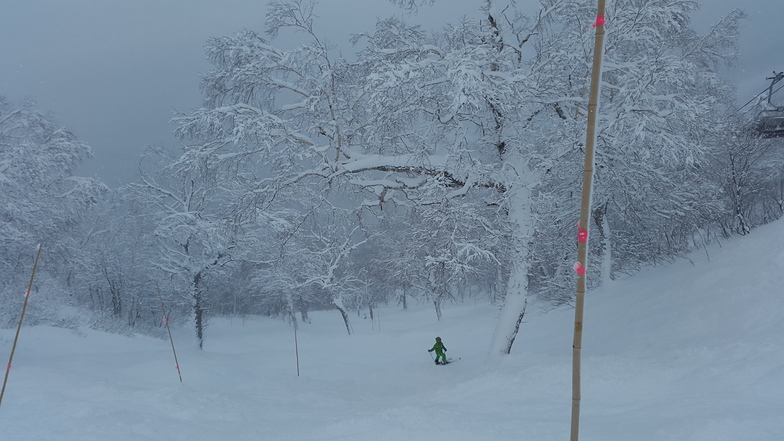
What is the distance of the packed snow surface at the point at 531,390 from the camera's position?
4.48 meters

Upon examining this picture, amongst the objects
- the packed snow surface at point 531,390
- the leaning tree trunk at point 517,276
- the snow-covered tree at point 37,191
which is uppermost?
the snow-covered tree at point 37,191

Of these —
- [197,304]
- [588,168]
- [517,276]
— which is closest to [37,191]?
[197,304]

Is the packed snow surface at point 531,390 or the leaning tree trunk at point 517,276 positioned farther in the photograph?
the leaning tree trunk at point 517,276

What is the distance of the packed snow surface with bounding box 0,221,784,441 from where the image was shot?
4477mm

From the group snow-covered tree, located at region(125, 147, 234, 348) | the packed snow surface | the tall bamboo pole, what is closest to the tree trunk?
snow-covered tree, located at region(125, 147, 234, 348)

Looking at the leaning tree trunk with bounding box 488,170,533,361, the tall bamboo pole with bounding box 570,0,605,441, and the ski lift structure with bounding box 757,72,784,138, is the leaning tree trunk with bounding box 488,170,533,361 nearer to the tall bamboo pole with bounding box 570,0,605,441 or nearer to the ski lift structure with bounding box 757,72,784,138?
the tall bamboo pole with bounding box 570,0,605,441

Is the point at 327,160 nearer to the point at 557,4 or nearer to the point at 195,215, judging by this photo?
the point at 557,4

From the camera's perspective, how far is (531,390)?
6.17 metres

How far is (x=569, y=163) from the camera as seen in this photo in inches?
334

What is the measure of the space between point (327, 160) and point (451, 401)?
15.2 feet

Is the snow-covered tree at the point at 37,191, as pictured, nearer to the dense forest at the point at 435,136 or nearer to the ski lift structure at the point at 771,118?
the dense forest at the point at 435,136

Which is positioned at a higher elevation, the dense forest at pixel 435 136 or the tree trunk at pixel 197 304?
the dense forest at pixel 435 136

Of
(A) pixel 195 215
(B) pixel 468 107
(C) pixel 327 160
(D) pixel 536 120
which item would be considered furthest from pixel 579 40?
(A) pixel 195 215

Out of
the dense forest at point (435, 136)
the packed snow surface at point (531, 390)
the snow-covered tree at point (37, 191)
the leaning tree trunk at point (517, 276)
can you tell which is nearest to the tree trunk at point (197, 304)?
the packed snow surface at point (531, 390)
